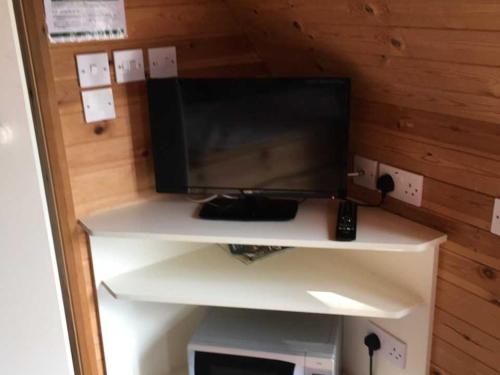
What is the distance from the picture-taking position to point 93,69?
1.55 metres

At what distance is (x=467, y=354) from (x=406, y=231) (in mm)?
373

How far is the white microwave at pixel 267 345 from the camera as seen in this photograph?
1.61 m

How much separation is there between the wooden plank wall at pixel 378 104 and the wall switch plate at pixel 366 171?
0.10 ft

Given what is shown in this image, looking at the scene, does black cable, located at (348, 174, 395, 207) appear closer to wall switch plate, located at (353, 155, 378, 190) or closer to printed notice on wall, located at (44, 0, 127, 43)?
wall switch plate, located at (353, 155, 378, 190)

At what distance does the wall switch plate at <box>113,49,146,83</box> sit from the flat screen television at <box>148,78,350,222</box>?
0.25 feet

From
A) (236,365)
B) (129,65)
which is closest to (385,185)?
(236,365)

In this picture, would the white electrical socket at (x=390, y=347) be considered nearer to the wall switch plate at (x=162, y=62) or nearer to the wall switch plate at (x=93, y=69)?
the wall switch plate at (x=162, y=62)

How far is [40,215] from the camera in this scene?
158 cm

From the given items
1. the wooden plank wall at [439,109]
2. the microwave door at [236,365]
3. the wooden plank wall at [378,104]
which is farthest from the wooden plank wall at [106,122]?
the microwave door at [236,365]

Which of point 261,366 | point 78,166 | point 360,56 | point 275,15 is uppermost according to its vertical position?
point 275,15

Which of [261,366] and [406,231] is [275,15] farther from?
[261,366]

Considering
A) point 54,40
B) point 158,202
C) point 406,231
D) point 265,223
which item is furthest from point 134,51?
point 406,231

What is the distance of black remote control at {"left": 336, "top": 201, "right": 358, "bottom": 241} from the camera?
144cm

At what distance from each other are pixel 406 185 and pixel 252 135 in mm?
470
